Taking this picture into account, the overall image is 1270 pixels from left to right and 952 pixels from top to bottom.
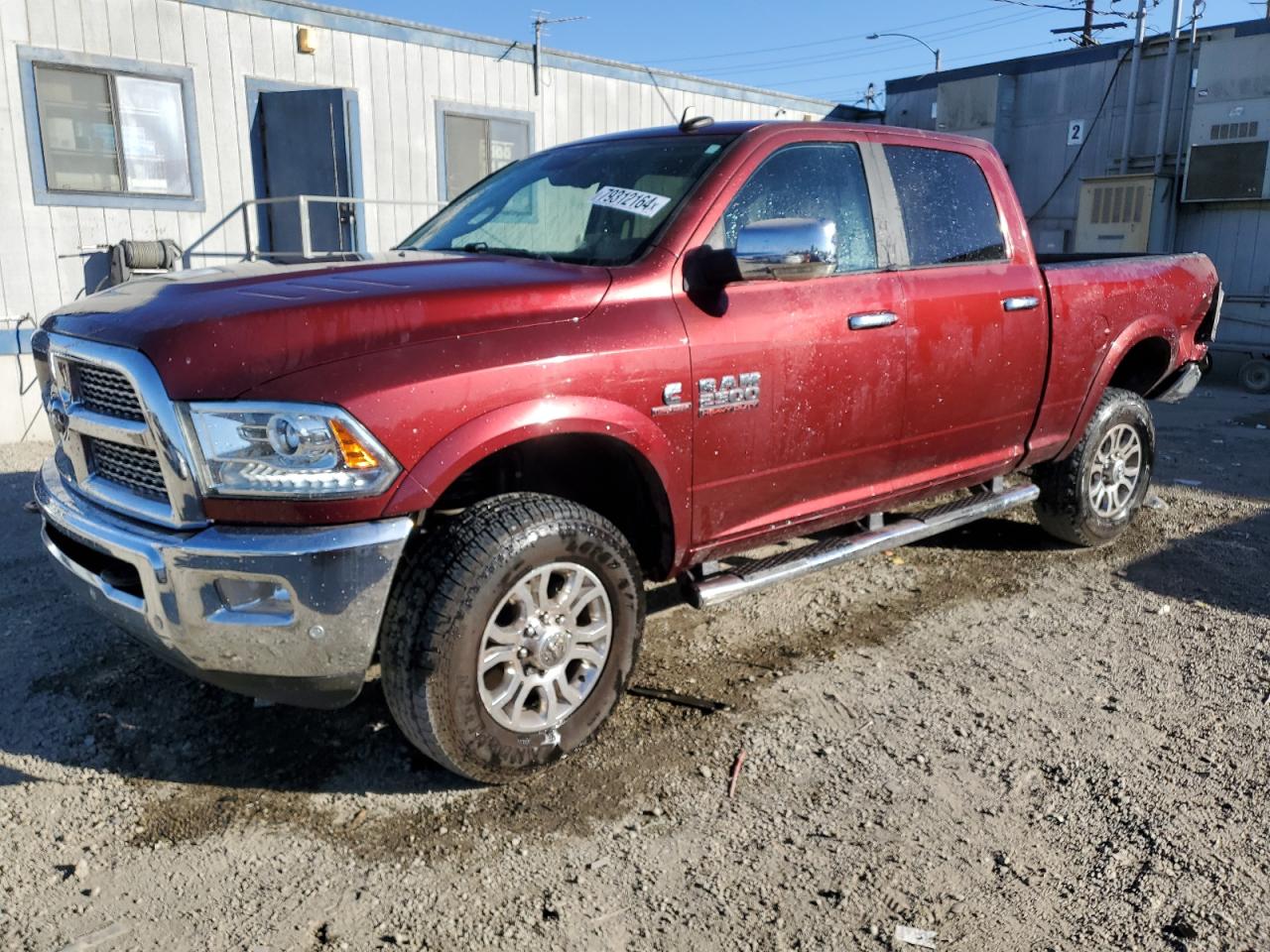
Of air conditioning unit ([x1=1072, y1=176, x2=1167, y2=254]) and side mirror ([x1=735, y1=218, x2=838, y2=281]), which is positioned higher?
air conditioning unit ([x1=1072, y1=176, x2=1167, y2=254])

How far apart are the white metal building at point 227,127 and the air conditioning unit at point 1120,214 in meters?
6.91

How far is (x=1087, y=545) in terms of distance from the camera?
5.38m

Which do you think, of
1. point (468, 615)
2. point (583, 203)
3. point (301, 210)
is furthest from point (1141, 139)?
point (468, 615)

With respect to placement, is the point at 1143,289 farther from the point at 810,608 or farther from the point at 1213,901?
the point at 1213,901

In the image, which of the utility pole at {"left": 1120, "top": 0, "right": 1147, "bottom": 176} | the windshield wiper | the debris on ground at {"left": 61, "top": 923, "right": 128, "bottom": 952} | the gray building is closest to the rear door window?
the windshield wiper

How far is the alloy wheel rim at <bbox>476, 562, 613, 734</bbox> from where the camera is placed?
2947 millimetres

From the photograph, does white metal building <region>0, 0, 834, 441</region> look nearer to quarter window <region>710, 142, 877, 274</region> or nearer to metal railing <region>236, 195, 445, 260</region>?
metal railing <region>236, 195, 445, 260</region>

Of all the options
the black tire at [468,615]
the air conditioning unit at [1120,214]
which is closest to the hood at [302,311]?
the black tire at [468,615]

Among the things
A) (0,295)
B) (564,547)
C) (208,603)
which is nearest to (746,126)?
(564,547)

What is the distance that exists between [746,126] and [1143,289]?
2.63 meters

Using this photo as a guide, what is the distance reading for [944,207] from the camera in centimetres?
433

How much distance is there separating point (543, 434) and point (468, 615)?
55cm

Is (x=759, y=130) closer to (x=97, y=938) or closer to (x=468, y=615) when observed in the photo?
(x=468, y=615)

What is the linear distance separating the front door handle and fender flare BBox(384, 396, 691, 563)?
0.93 m
